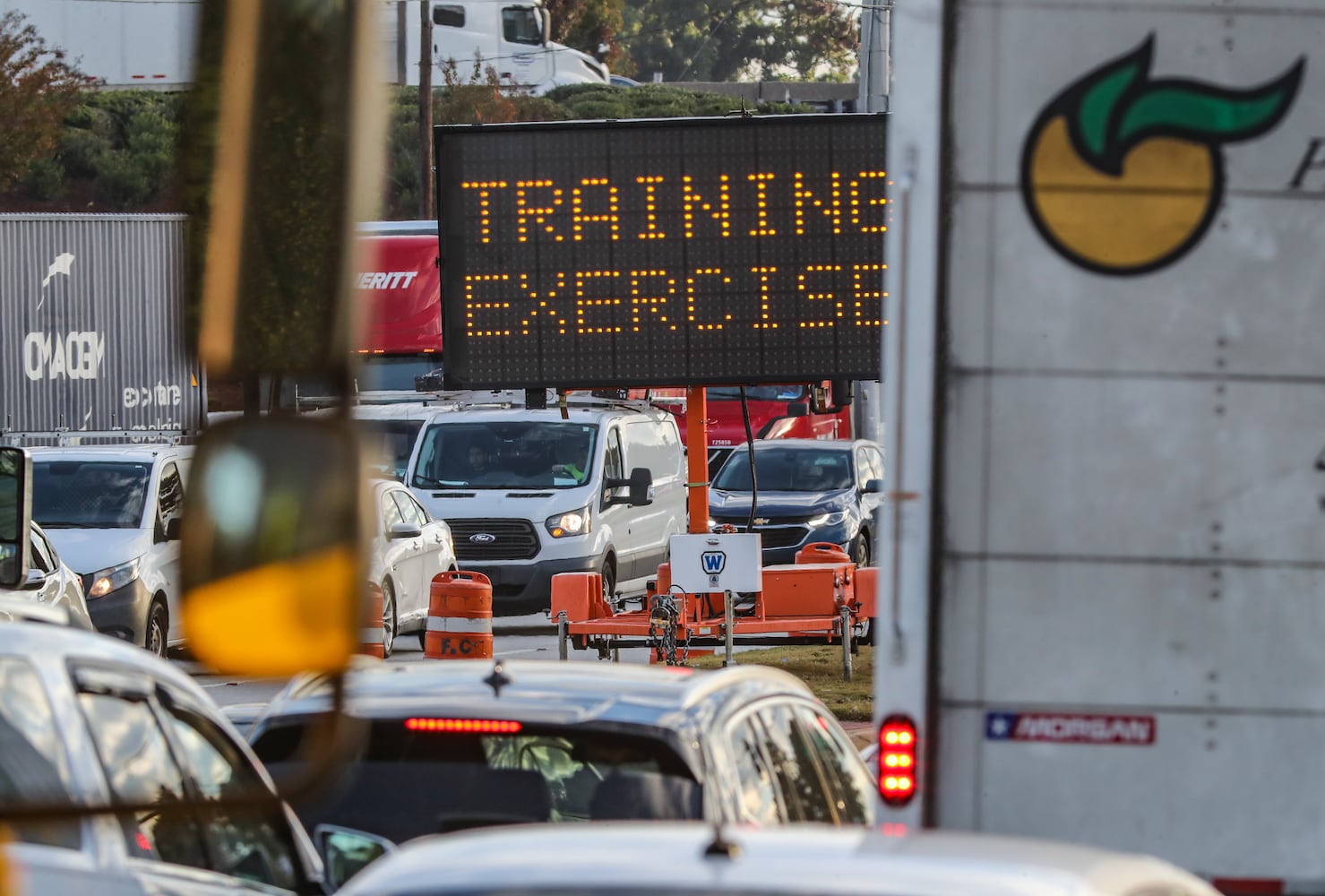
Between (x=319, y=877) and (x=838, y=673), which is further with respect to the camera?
(x=838, y=673)

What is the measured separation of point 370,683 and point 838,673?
1177 centimetres

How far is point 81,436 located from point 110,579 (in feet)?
29.6

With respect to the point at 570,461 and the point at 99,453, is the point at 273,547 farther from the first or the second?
the point at 570,461

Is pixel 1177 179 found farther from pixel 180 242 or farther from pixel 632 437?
pixel 632 437

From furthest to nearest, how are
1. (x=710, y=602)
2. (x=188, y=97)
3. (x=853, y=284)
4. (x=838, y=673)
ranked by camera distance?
(x=838, y=673), (x=710, y=602), (x=853, y=284), (x=188, y=97)

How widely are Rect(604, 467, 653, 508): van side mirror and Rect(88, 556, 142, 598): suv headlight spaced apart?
6403 mm

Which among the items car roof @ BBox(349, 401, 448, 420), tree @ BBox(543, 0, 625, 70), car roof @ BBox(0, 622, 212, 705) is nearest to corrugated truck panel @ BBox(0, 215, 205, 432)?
car roof @ BBox(349, 401, 448, 420)

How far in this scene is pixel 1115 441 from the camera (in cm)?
542

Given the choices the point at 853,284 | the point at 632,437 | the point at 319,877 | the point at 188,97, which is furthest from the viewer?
the point at 632,437

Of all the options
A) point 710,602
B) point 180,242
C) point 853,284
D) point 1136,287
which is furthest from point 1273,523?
point 710,602

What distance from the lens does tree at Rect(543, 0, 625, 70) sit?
76938 millimetres

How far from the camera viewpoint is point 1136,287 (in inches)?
215

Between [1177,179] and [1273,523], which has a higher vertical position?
[1177,179]

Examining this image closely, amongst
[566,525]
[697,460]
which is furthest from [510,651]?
[697,460]
